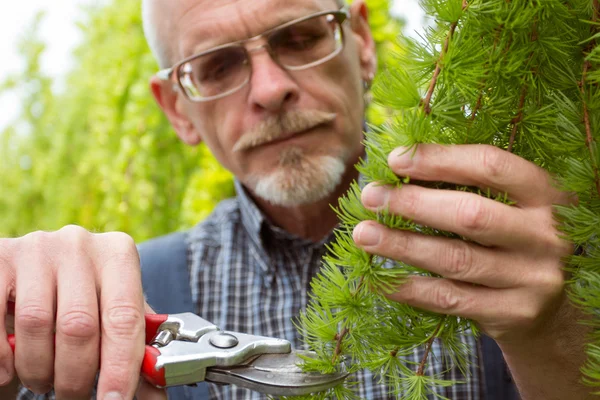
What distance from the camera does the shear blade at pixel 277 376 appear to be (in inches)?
27.7

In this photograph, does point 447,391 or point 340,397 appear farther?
point 447,391

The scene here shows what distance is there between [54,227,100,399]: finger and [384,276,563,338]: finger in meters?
0.36

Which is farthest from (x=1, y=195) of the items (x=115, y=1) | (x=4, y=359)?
(x=4, y=359)

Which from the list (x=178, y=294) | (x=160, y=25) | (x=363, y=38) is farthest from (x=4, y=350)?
(x=363, y=38)

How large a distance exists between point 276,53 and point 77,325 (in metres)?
0.80

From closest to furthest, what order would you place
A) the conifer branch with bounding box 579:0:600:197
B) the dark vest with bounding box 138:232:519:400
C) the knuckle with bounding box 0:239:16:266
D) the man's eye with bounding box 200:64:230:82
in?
1. the conifer branch with bounding box 579:0:600:197
2. the knuckle with bounding box 0:239:16:266
3. the dark vest with bounding box 138:232:519:400
4. the man's eye with bounding box 200:64:230:82

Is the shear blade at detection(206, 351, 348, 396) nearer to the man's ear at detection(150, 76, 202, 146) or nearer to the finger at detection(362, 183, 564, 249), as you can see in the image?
the finger at detection(362, 183, 564, 249)

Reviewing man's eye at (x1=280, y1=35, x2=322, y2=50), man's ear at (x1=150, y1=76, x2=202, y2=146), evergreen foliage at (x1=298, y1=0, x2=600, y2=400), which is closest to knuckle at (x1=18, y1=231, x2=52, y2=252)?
evergreen foliage at (x1=298, y1=0, x2=600, y2=400)

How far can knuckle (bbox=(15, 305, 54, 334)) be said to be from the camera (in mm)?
737

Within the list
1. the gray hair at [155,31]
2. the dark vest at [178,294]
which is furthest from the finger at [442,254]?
the gray hair at [155,31]

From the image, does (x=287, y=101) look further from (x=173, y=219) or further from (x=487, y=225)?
(x=173, y=219)

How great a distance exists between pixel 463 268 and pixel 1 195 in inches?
320

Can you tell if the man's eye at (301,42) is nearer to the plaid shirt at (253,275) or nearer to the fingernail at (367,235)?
the plaid shirt at (253,275)

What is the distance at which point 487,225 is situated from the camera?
25.5 inches
